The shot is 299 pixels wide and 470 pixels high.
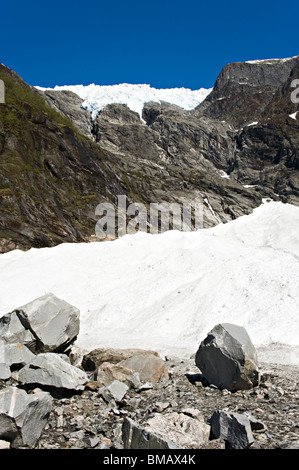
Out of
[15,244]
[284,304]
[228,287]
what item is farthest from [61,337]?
[15,244]

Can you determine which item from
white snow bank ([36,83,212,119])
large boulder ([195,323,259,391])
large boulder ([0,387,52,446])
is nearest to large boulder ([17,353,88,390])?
large boulder ([0,387,52,446])

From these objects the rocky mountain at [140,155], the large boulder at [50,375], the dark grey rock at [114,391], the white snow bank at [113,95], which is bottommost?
the dark grey rock at [114,391]

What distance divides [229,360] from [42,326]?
737cm

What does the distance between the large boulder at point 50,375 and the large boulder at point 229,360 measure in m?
3.97

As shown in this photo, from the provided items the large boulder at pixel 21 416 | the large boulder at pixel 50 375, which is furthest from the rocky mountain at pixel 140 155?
the large boulder at pixel 21 416

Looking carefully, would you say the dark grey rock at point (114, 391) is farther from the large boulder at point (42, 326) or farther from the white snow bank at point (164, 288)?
the white snow bank at point (164, 288)

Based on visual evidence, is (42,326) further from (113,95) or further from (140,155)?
(113,95)

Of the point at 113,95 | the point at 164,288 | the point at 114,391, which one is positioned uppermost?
the point at 113,95

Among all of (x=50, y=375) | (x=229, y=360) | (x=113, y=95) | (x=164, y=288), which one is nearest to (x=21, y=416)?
(x=50, y=375)

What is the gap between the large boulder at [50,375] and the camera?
951 centimetres

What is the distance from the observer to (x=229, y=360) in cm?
1008

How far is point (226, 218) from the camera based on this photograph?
7075 centimetres

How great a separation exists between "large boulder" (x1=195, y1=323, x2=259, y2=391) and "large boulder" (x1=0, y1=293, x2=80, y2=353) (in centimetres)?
562

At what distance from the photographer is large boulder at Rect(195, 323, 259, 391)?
981cm
